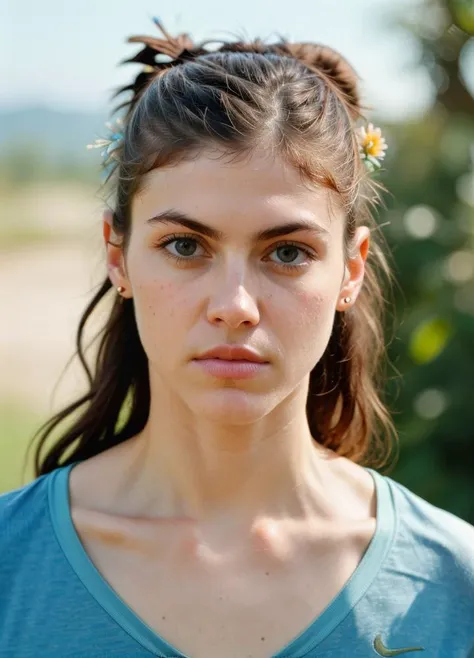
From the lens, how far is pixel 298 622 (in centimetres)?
200

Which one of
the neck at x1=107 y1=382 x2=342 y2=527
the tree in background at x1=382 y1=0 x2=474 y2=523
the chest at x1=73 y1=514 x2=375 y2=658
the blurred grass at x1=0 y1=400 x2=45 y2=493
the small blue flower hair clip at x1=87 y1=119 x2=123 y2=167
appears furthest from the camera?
the blurred grass at x1=0 y1=400 x2=45 y2=493

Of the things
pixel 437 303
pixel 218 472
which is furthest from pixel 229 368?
pixel 437 303

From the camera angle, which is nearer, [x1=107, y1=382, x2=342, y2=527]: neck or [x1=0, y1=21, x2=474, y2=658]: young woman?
[x1=0, y1=21, x2=474, y2=658]: young woman

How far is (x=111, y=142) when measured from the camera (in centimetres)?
226

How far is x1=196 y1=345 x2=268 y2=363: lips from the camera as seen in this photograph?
1884 mm

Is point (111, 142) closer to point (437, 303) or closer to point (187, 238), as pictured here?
point (187, 238)

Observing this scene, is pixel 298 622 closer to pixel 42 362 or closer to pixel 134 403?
pixel 134 403

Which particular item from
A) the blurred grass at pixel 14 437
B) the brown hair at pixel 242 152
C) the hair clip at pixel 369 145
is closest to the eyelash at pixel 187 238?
the brown hair at pixel 242 152

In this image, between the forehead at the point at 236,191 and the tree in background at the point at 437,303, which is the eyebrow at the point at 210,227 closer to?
the forehead at the point at 236,191

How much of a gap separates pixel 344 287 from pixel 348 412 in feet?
1.21

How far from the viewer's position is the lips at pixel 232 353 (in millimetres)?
1884

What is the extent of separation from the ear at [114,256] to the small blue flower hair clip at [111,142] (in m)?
0.13

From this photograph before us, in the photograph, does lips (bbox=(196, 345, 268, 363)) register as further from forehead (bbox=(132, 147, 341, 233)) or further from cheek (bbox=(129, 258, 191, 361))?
forehead (bbox=(132, 147, 341, 233))

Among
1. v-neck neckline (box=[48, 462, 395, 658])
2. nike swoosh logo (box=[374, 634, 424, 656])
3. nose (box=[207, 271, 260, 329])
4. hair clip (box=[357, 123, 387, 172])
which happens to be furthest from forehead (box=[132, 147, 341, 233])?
nike swoosh logo (box=[374, 634, 424, 656])
